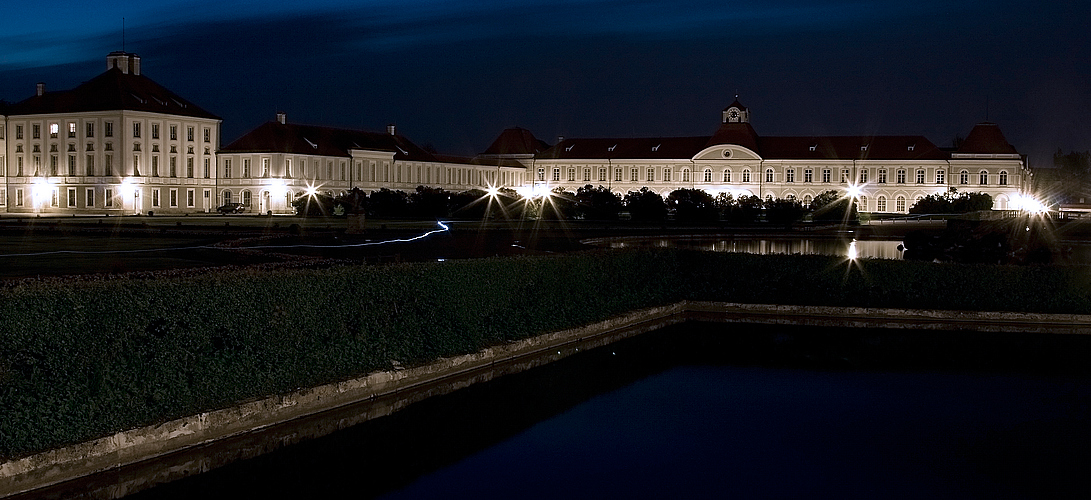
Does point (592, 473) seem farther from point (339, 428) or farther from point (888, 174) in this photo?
point (888, 174)

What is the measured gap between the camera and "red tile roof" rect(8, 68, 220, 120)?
7194 centimetres

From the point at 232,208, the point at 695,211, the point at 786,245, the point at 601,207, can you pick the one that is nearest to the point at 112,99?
the point at 232,208

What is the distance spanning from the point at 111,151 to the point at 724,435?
67.5 m

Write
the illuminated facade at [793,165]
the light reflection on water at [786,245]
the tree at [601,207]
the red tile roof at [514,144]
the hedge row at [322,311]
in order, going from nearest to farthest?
1. the hedge row at [322,311]
2. the light reflection on water at [786,245]
3. the tree at [601,207]
4. the illuminated facade at [793,165]
5. the red tile roof at [514,144]

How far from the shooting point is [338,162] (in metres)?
78.7

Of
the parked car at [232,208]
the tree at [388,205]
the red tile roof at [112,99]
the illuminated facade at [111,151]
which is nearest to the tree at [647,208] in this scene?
the tree at [388,205]

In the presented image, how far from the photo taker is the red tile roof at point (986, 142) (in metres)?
92.5

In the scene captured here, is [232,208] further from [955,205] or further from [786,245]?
[955,205]

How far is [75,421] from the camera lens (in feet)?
32.2

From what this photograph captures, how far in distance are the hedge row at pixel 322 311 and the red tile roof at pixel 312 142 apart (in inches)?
2291

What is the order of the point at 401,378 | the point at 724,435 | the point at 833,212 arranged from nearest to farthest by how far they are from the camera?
1. the point at 724,435
2. the point at 401,378
3. the point at 833,212

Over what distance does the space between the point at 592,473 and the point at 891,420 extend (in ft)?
14.5

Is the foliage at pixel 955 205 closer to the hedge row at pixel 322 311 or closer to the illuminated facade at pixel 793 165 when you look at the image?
the illuminated facade at pixel 793 165

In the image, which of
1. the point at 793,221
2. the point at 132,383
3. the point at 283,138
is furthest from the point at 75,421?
the point at 283,138
